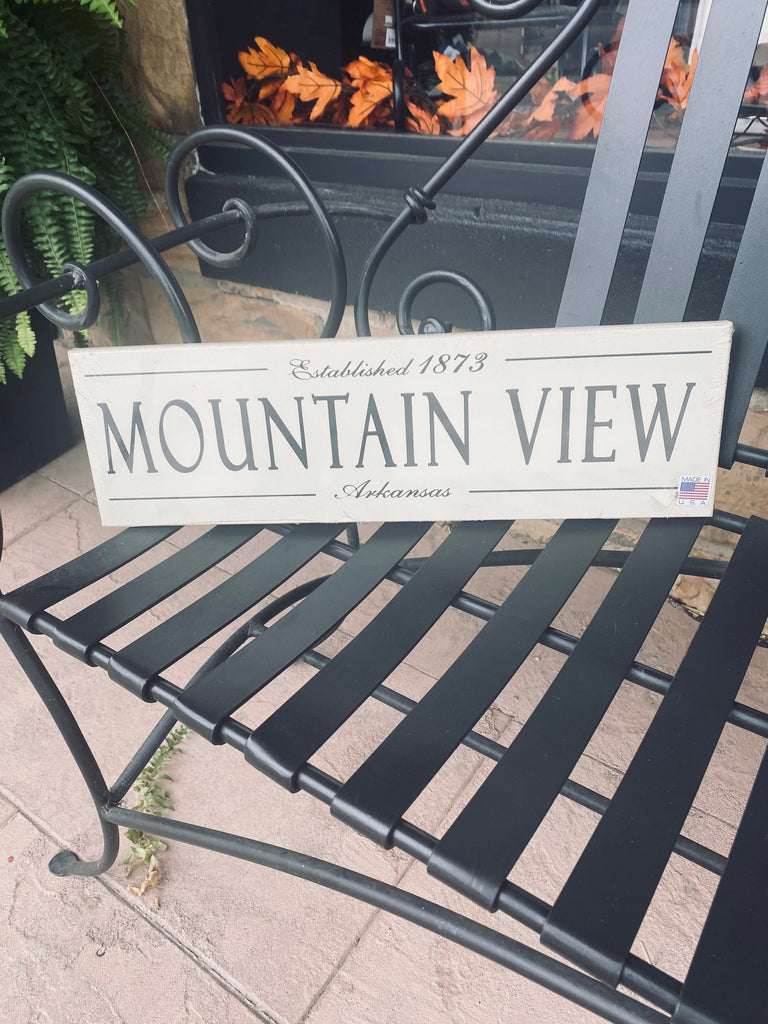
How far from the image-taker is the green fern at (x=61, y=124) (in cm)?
136

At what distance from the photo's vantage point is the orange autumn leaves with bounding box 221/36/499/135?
4.82 ft

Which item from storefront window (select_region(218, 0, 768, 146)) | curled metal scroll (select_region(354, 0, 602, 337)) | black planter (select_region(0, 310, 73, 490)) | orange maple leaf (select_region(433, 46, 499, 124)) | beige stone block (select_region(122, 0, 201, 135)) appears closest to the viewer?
curled metal scroll (select_region(354, 0, 602, 337))

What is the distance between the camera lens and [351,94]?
5.11 feet

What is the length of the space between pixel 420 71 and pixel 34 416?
1131 mm

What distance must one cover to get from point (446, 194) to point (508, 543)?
2.26 ft

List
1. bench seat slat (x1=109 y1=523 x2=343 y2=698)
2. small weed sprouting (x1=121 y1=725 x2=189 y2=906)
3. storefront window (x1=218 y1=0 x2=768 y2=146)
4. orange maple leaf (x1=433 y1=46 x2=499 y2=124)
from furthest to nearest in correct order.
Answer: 1. orange maple leaf (x1=433 y1=46 x2=499 y2=124)
2. storefront window (x1=218 y1=0 x2=768 y2=146)
3. small weed sprouting (x1=121 y1=725 x2=189 y2=906)
4. bench seat slat (x1=109 y1=523 x2=343 y2=698)

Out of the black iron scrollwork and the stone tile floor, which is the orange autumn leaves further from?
the stone tile floor

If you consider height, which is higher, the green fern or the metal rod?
the green fern

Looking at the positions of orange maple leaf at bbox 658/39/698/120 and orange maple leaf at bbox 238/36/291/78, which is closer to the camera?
orange maple leaf at bbox 658/39/698/120

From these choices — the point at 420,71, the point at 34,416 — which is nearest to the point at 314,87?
the point at 420,71

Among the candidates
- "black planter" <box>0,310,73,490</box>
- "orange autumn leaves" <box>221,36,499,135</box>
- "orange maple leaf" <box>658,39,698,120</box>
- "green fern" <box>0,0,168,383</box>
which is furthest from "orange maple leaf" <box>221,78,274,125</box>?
"orange maple leaf" <box>658,39,698,120</box>

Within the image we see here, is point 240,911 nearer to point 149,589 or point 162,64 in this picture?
point 149,589

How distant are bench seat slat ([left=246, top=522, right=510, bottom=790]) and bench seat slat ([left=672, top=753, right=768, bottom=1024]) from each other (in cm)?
31

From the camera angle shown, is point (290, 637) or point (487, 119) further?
point (487, 119)
